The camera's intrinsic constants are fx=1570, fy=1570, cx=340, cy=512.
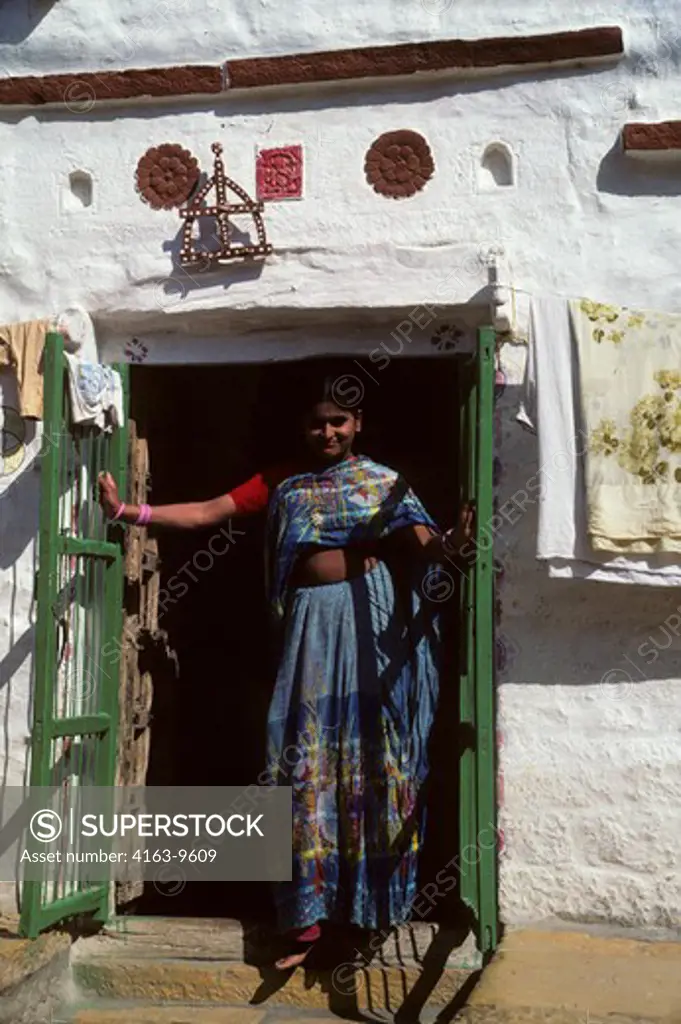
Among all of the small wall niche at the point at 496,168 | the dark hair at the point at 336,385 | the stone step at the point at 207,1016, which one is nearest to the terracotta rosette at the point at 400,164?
the small wall niche at the point at 496,168

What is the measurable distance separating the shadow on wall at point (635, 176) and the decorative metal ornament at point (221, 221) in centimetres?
125

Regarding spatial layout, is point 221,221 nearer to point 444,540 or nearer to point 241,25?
point 241,25

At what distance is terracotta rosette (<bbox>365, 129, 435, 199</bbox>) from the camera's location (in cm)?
576

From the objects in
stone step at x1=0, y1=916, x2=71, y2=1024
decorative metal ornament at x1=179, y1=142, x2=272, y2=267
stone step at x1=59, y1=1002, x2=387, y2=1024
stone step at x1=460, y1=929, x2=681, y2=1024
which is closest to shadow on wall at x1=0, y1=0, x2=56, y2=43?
decorative metal ornament at x1=179, y1=142, x2=272, y2=267

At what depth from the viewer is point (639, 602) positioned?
5.48 m

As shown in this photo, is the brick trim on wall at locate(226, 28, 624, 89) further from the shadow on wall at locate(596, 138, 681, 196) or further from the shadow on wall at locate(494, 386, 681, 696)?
the shadow on wall at locate(494, 386, 681, 696)

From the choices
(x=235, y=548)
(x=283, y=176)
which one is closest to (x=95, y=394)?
(x=283, y=176)

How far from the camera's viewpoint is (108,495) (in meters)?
5.64

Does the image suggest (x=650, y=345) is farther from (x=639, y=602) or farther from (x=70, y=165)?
(x=70, y=165)

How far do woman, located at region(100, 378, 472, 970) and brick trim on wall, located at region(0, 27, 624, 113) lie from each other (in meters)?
1.19

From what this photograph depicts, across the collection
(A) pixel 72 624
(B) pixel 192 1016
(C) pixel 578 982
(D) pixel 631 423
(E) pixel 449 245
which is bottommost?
(B) pixel 192 1016

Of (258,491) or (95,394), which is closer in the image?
(95,394)

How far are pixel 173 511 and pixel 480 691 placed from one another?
143 cm

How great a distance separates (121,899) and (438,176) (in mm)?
2916
